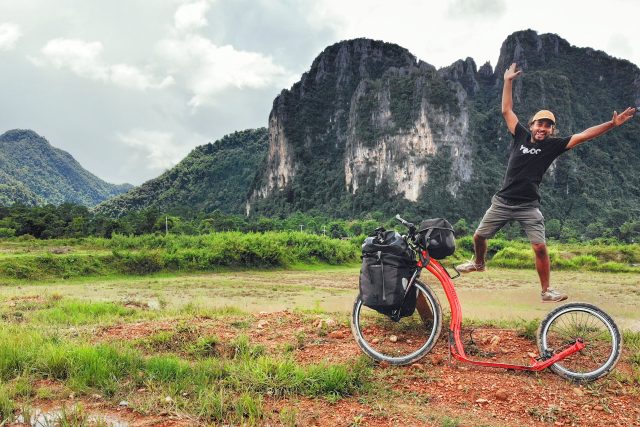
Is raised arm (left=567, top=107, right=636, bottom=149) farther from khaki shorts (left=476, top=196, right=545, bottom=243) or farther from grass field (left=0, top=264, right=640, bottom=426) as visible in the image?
grass field (left=0, top=264, right=640, bottom=426)

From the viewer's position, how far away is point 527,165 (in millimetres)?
3287

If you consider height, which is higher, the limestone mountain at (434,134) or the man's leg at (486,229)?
the limestone mountain at (434,134)

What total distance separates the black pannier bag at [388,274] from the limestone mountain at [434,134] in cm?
6266

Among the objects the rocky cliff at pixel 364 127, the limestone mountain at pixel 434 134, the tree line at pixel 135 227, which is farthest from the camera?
the rocky cliff at pixel 364 127

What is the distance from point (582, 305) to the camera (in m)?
2.89

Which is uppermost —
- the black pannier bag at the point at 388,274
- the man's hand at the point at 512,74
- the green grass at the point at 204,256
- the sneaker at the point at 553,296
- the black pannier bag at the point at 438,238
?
the man's hand at the point at 512,74

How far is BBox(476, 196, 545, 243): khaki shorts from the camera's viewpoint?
3252 millimetres

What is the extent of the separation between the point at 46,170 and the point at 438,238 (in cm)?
14534

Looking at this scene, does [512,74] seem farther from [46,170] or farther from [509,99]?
[46,170]

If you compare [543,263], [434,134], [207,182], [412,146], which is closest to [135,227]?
[543,263]

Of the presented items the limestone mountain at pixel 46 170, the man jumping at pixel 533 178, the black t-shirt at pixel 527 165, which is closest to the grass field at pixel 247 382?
the man jumping at pixel 533 178

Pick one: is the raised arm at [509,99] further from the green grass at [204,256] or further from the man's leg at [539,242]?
the green grass at [204,256]

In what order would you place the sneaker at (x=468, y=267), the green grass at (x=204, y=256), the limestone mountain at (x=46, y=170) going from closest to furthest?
the sneaker at (x=468, y=267), the green grass at (x=204, y=256), the limestone mountain at (x=46, y=170)

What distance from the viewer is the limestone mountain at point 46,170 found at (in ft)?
342
